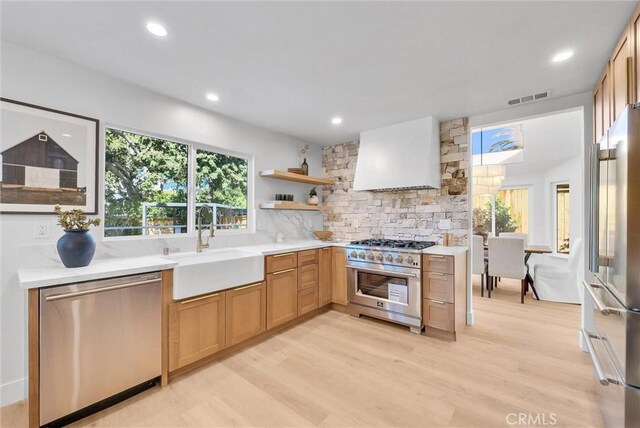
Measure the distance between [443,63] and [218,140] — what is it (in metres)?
2.42

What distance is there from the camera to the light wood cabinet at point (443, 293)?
287 centimetres

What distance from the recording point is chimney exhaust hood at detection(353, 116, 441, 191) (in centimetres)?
329

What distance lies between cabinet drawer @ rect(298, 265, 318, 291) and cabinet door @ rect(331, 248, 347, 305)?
0.33m

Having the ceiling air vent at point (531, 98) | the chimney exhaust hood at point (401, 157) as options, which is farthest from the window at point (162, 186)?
the ceiling air vent at point (531, 98)

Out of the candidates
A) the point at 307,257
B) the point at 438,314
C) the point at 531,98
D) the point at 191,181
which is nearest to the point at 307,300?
the point at 307,257

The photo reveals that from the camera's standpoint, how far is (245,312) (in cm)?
→ 269

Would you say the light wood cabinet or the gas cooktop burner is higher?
the gas cooktop burner

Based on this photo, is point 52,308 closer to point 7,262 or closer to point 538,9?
point 7,262

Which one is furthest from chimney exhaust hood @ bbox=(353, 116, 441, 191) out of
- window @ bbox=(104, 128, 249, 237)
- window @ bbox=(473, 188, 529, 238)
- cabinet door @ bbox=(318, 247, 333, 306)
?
window @ bbox=(473, 188, 529, 238)

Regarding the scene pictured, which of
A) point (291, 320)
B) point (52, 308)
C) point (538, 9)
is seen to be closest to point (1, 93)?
point (52, 308)

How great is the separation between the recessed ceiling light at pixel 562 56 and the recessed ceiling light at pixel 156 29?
2758 millimetres

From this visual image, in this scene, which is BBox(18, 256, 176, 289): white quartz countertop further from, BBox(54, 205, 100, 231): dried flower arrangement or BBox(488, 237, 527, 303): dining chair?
BBox(488, 237, 527, 303): dining chair

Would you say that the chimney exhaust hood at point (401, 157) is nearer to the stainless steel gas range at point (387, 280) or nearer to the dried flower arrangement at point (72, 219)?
the stainless steel gas range at point (387, 280)

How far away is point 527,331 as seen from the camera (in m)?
3.06
